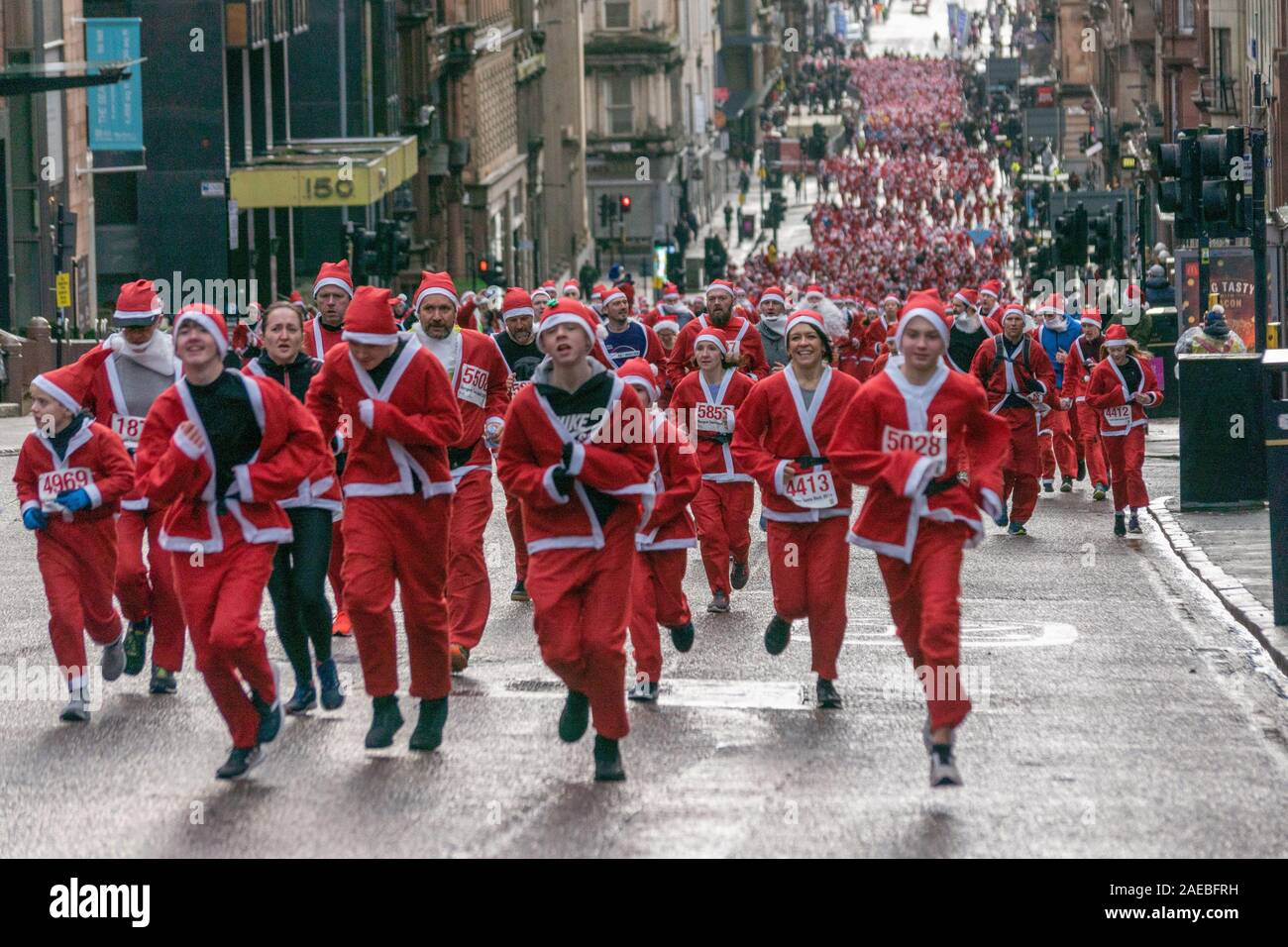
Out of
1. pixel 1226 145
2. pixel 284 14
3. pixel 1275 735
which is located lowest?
pixel 1275 735

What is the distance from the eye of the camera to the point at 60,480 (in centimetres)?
1191

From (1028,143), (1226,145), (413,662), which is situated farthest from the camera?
(1028,143)

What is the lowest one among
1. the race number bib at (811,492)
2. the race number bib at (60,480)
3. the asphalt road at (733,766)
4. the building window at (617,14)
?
the asphalt road at (733,766)

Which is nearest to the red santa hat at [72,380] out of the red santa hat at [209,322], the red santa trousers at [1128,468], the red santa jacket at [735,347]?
the red santa hat at [209,322]

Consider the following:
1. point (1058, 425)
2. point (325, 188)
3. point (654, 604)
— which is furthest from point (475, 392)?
point (325, 188)

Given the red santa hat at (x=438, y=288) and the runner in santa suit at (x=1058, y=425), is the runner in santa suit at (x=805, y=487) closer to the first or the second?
the red santa hat at (x=438, y=288)

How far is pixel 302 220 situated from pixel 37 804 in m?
47.5

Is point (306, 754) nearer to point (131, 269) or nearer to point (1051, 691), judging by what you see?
point (1051, 691)

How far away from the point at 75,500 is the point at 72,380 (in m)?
0.78

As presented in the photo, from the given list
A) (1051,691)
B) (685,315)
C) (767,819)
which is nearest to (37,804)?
(767,819)

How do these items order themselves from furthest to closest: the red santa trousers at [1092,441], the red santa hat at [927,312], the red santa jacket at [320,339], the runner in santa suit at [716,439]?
the red santa trousers at [1092,441] → the runner in santa suit at [716,439] → the red santa jacket at [320,339] → the red santa hat at [927,312]

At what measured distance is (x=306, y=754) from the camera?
10867 mm

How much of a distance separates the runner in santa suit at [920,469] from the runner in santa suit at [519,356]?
5.32 metres

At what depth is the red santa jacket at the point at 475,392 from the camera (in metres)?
13.6
